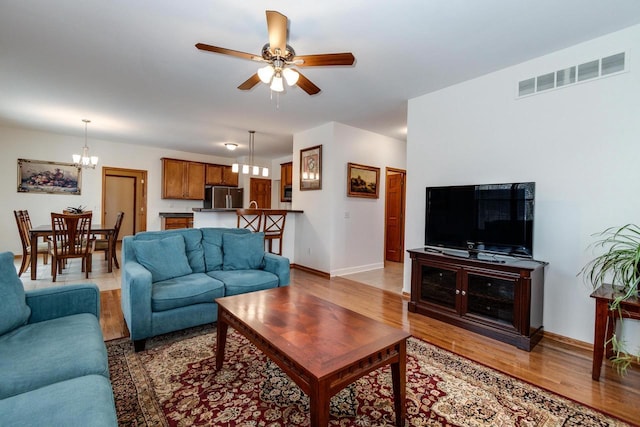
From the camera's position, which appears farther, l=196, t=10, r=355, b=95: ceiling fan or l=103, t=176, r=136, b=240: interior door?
l=103, t=176, r=136, b=240: interior door

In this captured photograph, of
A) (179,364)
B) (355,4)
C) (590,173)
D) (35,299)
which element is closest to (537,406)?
(590,173)

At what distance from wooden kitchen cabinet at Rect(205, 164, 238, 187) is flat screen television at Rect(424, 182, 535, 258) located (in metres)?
6.13

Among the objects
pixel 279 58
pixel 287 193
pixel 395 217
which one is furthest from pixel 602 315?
pixel 287 193

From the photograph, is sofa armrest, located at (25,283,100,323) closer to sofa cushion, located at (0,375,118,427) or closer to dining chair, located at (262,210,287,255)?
sofa cushion, located at (0,375,118,427)

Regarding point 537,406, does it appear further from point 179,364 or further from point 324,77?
point 324,77

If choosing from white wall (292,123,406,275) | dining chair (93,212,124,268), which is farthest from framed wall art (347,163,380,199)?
dining chair (93,212,124,268)

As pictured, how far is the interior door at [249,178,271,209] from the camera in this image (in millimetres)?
8344

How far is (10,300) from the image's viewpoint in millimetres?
1563

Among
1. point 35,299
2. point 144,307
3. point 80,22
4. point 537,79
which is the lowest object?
point 144,307

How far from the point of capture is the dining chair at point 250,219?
4703 millimetres

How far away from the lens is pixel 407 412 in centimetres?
164

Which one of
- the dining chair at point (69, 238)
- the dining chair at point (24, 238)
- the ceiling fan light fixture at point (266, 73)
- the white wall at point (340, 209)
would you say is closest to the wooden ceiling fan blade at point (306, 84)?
the ceiling fan light fixture at point (266, 73)

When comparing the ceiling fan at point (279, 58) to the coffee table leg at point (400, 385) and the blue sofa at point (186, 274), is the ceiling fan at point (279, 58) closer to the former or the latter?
the blue sofa at point (186, 274)

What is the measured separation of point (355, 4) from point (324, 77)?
1.13 meters
